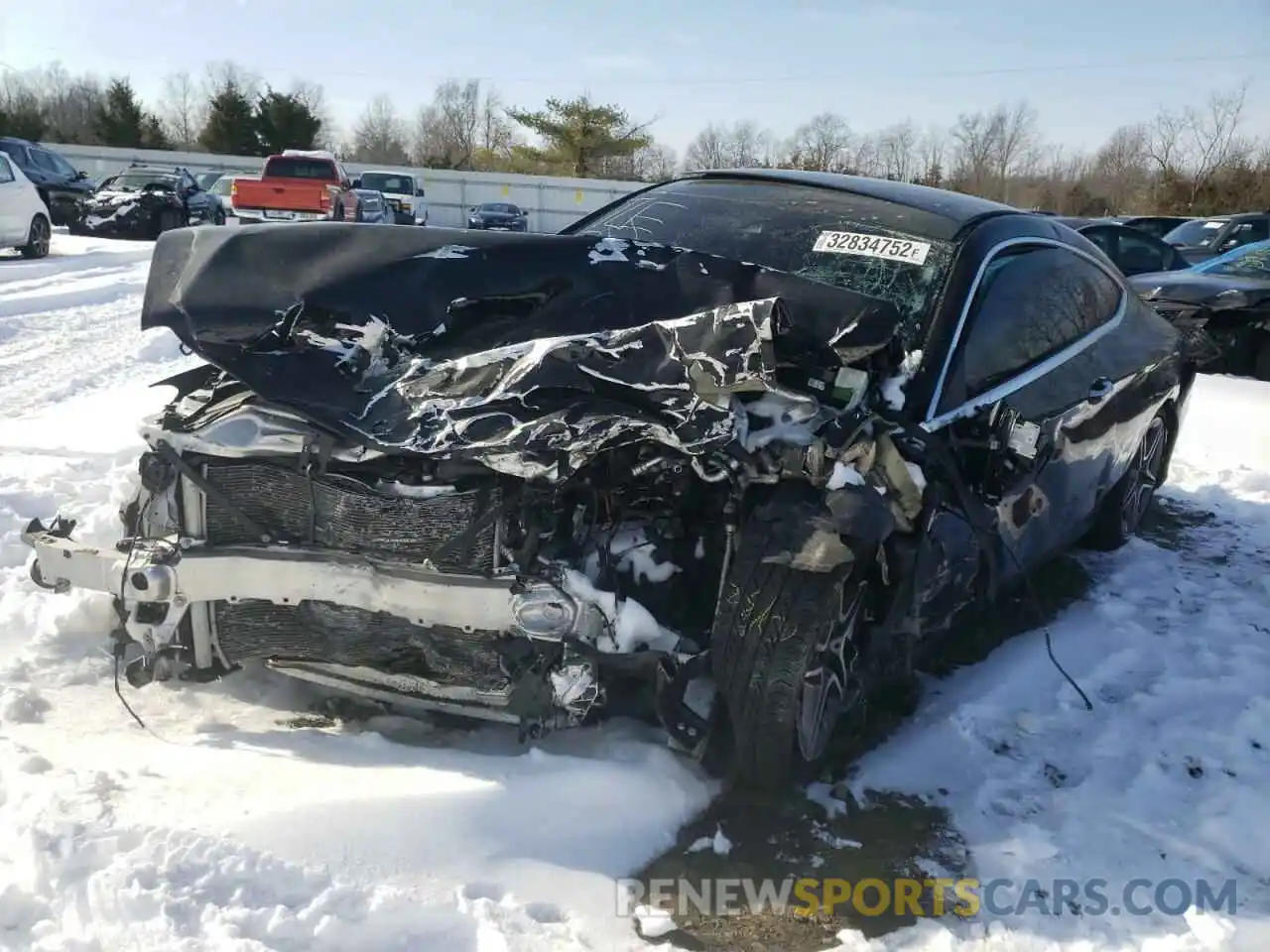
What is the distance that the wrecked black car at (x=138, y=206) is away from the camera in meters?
19.1

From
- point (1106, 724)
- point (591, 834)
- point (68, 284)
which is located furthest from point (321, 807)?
point (68, 284)

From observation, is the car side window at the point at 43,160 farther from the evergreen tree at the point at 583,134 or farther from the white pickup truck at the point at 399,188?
the evergreen tree at the point at 583,134

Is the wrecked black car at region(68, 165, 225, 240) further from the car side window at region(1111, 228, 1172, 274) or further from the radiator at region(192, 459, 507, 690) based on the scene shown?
the radiator at region(192, 459, 507, 690)

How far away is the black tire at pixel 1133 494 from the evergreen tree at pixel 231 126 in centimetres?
4517

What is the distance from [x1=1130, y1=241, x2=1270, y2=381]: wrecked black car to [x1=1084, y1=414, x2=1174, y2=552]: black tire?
435cm

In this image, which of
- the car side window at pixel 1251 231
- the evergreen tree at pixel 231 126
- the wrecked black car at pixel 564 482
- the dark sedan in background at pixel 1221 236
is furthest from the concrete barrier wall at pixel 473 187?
the wrecked black car at pixel 564 482

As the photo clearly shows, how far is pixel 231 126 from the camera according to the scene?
43531mm

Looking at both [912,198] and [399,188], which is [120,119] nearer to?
[399,188]

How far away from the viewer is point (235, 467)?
292 cm

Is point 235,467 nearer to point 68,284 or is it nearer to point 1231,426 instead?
point 1231,426

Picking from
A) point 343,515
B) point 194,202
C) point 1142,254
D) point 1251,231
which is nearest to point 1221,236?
point 1251,231

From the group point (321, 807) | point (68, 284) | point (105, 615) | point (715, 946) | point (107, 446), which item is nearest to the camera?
point (715, 946)

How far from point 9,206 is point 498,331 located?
42.8 ft

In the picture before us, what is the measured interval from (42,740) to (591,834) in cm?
156
